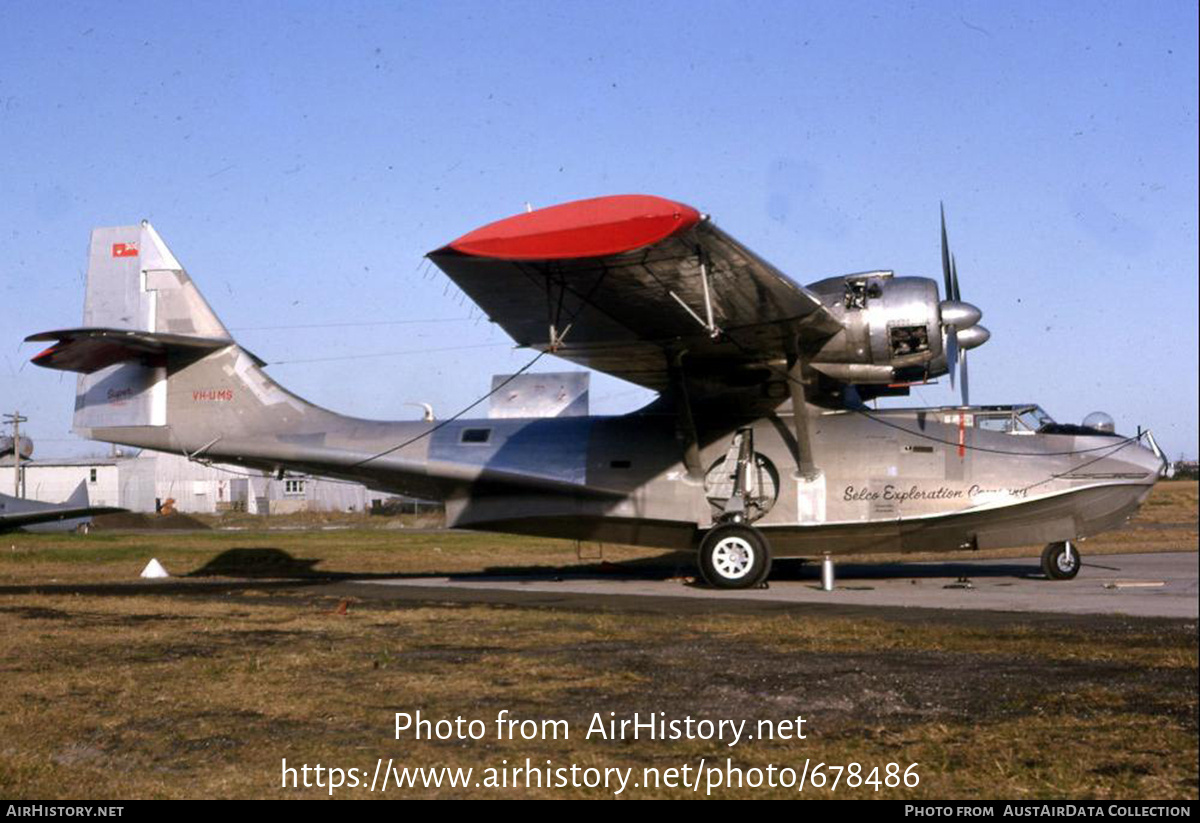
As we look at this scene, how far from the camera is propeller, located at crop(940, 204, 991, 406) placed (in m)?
16.5

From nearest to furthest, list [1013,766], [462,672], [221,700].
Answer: [1013,766], [221,700], [462,672]

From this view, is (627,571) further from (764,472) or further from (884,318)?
(884,318)

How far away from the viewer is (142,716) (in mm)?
7188

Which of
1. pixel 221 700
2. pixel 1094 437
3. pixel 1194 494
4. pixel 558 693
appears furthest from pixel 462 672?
pixel 1094 437

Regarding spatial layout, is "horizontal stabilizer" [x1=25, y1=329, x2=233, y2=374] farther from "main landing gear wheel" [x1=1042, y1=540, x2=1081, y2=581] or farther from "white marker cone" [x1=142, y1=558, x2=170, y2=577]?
"main landing gear wheel" [x1=1042, y1=540, x2=1081, y2=581]

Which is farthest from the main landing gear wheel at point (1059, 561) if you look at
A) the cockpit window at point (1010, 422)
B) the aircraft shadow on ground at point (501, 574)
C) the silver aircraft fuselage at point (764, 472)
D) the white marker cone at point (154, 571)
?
the white marker cone at point (154, 571)

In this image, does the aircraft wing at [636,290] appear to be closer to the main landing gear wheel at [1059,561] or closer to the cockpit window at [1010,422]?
the cockpit window at [1010,422]

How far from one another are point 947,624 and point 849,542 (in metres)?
5.98

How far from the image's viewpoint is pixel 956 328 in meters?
16.6

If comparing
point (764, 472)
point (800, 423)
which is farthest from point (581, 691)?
point (764, 472)

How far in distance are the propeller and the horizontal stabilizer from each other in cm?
1154

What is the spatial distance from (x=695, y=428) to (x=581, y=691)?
31.6ft

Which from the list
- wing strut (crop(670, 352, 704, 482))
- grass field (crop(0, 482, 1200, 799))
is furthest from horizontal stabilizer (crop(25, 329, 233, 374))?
wing strut (crop(670, 352, 704, 482))
